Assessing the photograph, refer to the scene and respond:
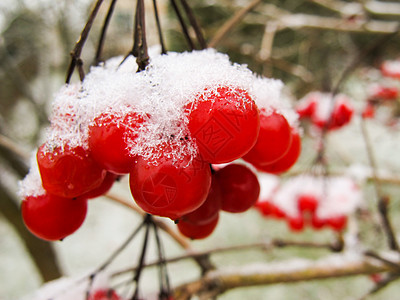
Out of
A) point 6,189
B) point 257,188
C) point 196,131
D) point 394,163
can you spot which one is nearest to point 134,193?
point 196,131

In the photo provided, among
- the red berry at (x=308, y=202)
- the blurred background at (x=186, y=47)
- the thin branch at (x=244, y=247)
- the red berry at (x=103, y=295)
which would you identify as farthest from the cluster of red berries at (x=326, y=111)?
the red berry at (x=103, y=295)

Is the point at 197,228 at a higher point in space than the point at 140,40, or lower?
lower

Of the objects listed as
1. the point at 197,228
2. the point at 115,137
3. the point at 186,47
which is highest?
the point at 186,47

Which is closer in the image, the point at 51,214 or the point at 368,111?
the point at 51,214

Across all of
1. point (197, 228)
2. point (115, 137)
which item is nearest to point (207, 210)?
point (197, 228)

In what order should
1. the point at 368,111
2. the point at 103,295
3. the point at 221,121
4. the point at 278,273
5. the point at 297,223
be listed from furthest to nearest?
the point at 368,111, the point at 297,223, the point at 278,273, the point at 103,295, the point at 221,121

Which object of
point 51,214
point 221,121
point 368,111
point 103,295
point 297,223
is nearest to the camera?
point 221,121

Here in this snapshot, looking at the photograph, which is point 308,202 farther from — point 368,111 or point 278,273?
point 368,111

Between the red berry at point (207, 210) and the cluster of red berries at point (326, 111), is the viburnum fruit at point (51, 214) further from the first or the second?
the cluster of red berries at point (326, 111)
